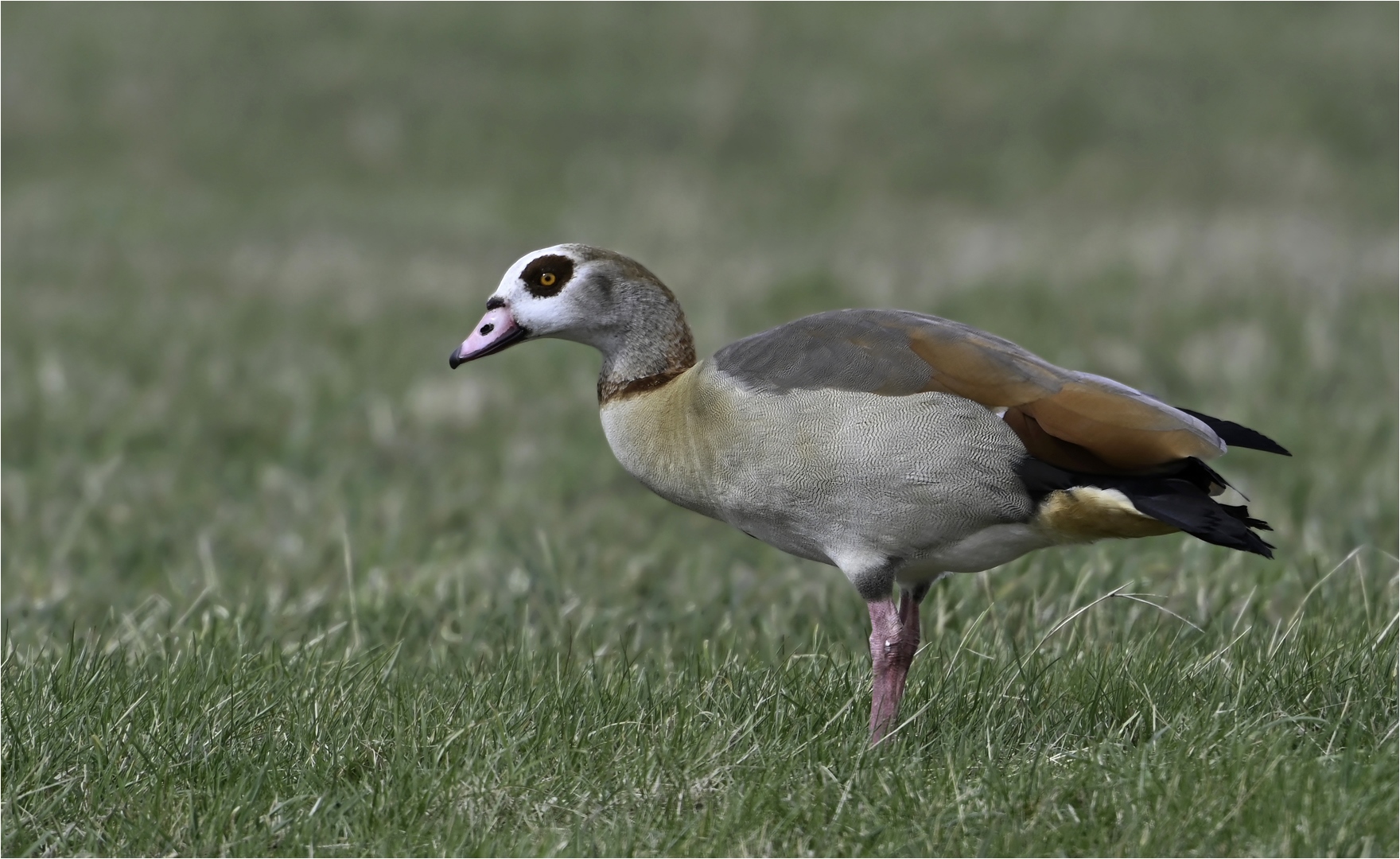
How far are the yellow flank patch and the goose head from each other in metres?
1.09

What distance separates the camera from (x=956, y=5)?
21.9 metres

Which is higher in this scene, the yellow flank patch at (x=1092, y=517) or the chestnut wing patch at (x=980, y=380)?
the chestnut wing patch at (x=980, y=380)

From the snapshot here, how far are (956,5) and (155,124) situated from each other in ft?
36.0

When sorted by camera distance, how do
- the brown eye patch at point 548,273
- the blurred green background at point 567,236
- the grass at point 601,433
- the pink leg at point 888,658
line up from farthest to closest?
the blurred green background at point 567,236 < the brown eye patch at point 548,273 < the pink leg at point 888,658 < the grass at point 601,433

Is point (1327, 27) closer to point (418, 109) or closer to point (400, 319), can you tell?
point (418, 109)

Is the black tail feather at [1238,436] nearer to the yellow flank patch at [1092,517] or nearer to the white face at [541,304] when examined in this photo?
the yellow flank patch at [1092,517]

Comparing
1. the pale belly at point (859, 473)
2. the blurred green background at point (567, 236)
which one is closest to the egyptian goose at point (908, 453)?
the pale belly at point (859, 473)

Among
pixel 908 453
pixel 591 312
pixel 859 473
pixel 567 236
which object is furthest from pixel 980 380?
pixel 567 236

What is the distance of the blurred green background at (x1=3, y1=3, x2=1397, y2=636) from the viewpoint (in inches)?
274

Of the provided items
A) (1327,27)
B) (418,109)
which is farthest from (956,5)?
(418,109)

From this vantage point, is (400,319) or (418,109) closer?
(400,319)

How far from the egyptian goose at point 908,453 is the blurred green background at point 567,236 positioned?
1960 mm

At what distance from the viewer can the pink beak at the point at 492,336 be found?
4.06 metres

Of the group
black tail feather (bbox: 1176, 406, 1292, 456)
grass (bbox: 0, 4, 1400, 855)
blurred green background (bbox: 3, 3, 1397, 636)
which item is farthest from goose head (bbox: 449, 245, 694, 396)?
blurred green background (bbox: 3, 3, 1397, 636)
